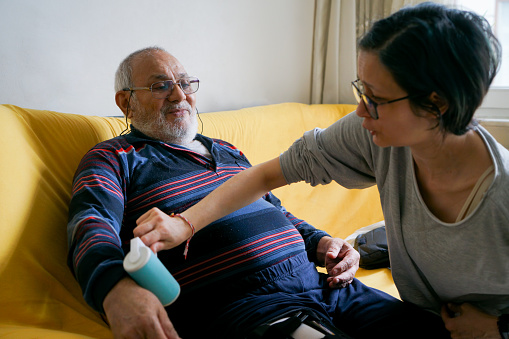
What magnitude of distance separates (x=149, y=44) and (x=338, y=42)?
1.44 metres

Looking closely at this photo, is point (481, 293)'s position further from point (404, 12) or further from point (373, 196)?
point (373, 196)

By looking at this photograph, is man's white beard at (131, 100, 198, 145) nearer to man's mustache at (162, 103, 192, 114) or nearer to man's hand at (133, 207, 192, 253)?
man's mustache at (162, 103, 192, 114)

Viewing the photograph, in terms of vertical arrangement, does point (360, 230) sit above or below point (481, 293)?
below

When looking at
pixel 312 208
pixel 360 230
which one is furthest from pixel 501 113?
pixel 312 208

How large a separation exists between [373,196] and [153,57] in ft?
4.98

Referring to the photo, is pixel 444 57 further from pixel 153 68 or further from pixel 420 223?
pixel 153 68

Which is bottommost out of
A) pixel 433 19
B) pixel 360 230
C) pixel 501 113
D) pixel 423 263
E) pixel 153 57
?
pixel 360 230

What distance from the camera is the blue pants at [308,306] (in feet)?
3.50

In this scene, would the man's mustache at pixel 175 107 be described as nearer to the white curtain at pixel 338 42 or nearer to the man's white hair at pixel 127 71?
the man's white hair at pixel 127 71

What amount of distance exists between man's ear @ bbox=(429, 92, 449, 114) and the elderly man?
556 millimetres

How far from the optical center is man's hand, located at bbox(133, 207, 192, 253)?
0.86m

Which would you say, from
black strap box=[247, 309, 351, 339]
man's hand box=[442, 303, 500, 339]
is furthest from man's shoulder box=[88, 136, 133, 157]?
man's hand box=[442, 303, 500, 339]

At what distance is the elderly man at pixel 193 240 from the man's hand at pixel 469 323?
0.12m

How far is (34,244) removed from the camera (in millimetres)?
1091
